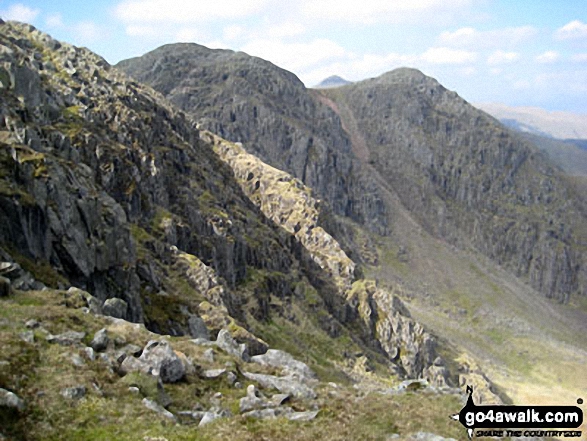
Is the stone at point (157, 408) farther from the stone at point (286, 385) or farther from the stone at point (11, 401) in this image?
the stone at point (286, 385)

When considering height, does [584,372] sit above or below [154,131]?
below

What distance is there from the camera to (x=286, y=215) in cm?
13675

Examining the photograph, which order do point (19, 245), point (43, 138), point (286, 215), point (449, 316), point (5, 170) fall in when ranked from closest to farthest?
1. point (19, 245)
2. point (5, 170)
3. point (43, 138)
4. point (286, 215)
5. point (449, 316)

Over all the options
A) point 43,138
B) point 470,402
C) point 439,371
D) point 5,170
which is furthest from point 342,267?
point 470,402

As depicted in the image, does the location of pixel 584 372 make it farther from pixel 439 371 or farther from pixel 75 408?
pixel 75 408

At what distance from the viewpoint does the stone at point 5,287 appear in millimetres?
30656

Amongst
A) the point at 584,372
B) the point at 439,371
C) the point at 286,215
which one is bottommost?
the point at 584,372

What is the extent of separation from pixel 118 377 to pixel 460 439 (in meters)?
15.8

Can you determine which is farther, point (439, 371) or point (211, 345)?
point (439, 371)

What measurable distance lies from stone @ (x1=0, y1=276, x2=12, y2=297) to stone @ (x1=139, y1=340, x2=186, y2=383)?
33.2ft

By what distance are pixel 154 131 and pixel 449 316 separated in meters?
127

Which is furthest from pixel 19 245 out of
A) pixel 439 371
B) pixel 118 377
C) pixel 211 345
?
pixel 439 371

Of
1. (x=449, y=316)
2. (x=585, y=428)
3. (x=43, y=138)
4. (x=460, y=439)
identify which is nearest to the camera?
(x=460, y=439)

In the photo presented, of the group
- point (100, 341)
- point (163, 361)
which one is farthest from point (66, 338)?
point (163, 361)
